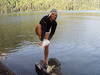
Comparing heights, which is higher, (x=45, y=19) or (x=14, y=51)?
(x=45, y=19)

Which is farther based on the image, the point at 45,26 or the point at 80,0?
the point at 80,0

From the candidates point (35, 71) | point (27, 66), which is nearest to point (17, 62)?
point (27, 66)

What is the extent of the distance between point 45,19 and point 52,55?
7.06 metres

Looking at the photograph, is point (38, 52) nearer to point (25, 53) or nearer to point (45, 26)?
point (25, 53)

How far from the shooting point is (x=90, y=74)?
12227 millimetres

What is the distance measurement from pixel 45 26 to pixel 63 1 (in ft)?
541

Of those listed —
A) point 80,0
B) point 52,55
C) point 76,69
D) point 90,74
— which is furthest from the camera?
point 80,0

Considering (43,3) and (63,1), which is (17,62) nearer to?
(43,3)

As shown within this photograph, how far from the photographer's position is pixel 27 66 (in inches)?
539

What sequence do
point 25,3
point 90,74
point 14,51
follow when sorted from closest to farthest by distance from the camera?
point 90,74 → point 14,51 → point 25,3

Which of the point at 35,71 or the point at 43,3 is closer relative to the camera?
the point at 35,71

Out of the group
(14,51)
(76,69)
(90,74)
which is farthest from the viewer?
(14,51)

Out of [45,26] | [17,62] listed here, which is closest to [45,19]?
[45,26]

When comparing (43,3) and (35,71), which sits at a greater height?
(35,71)
